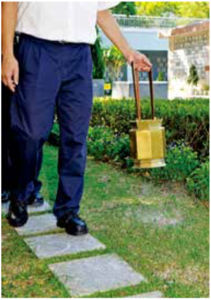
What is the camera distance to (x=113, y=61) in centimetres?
2056

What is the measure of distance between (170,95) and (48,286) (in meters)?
14.7

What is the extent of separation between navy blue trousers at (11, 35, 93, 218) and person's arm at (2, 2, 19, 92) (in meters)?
0.06

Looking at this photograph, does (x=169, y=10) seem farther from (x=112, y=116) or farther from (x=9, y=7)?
(x=9, y=7)

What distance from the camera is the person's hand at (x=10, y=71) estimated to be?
227 centimetres

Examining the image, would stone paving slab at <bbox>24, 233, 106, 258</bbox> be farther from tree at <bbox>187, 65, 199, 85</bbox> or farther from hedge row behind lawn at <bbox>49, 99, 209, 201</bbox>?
tree at <bbox>187, 65, 199, 85</bbox>

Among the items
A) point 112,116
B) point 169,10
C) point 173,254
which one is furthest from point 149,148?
point 169,10

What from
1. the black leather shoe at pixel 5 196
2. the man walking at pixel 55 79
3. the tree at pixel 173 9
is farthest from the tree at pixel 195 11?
the man walking at pixel 55 79

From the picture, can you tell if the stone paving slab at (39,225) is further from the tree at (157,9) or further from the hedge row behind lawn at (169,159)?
the tree at (157,9)

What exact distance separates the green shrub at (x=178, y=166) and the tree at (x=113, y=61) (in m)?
15.2

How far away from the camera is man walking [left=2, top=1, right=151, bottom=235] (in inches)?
90.3

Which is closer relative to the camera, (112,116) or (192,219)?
(192,219)

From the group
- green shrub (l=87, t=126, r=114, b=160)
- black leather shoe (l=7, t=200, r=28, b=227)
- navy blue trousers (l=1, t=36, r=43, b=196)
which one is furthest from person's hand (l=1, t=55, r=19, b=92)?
green shrub (l=87, t=126, r=114, b=160)

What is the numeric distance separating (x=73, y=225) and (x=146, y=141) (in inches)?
24.9

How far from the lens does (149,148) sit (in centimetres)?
225
